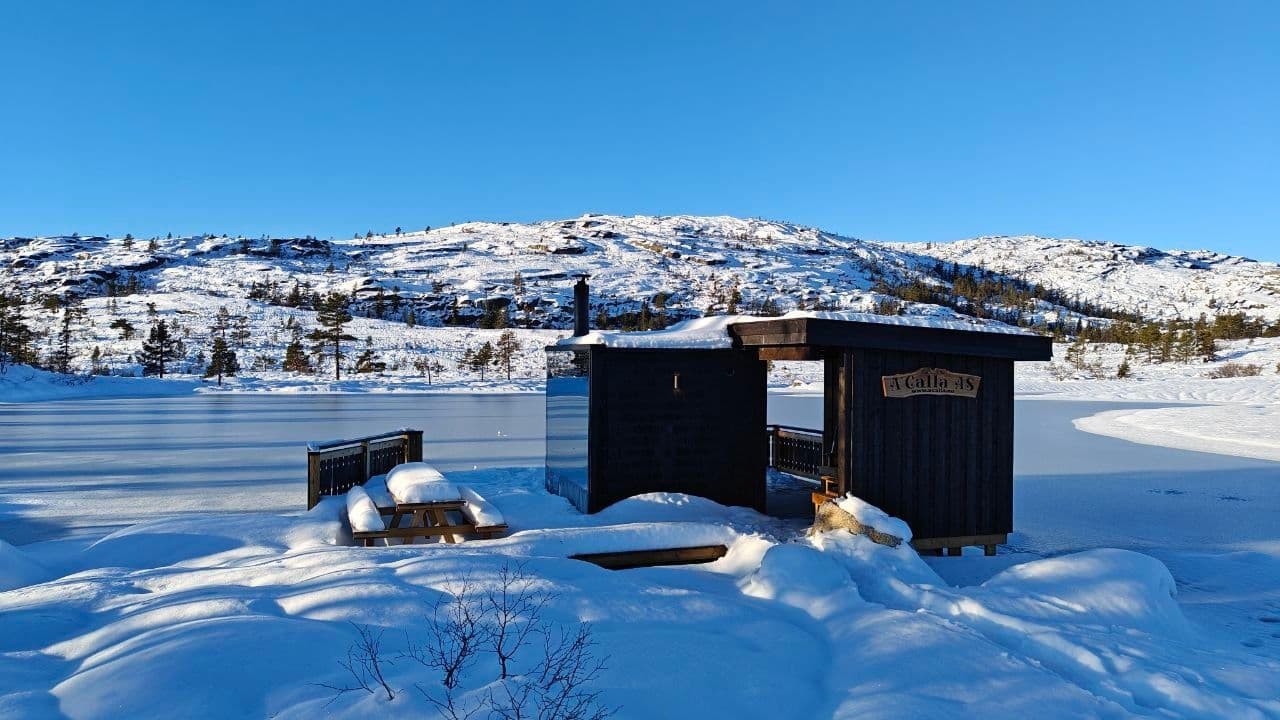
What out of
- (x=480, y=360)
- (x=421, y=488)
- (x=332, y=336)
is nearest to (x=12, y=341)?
(x=332, y=336)

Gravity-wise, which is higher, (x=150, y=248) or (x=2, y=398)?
(x=150, y=248)

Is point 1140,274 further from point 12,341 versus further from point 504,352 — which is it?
point 12,341

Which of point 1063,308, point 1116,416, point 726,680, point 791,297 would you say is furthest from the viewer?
point 1063,308

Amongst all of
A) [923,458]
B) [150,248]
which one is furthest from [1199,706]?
[150,248]

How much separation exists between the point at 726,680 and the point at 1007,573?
3.14 meters

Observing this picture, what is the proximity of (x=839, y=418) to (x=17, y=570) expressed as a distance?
6637 millimetres

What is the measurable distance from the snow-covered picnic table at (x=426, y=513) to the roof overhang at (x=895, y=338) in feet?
10.6

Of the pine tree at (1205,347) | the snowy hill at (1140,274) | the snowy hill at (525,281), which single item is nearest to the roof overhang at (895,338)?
the snowy hill at (525,281)

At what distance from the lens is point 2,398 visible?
27.9 metres

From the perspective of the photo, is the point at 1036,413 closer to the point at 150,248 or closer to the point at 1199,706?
the point at 1199,706

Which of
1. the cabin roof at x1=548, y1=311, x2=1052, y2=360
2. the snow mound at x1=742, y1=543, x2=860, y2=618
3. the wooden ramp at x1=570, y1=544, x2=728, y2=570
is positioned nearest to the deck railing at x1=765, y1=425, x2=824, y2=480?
the cabin roof at x1=548, y1=311, x2=1052, y2=360

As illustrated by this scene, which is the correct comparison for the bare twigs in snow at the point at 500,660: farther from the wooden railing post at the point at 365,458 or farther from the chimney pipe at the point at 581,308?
the chimney pipe at the point at 581,308

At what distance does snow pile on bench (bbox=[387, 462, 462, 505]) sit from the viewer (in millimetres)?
6770

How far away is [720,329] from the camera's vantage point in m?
8.23
